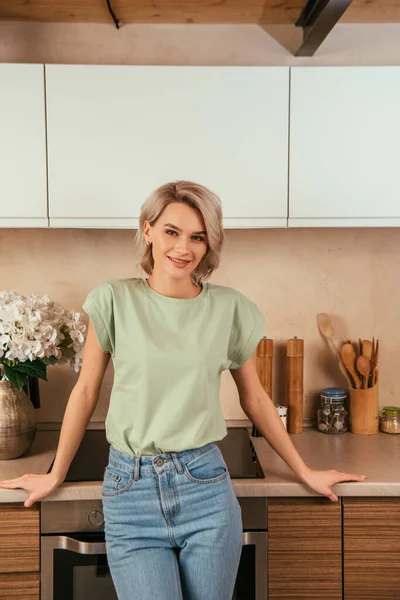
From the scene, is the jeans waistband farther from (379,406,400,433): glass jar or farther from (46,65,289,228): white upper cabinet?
(379,406,400,433): glass jar

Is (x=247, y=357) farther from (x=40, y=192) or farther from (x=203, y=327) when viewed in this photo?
(x=40, y=192)

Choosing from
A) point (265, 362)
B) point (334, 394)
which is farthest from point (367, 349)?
point (265, 362)

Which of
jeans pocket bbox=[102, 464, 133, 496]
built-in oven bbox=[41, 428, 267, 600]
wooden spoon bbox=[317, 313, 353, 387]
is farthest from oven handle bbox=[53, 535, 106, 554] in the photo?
wooden spoon bbox=[317, 313, 353, 387]

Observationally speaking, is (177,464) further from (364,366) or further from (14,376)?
(364,366)

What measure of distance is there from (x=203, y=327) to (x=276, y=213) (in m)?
0.50

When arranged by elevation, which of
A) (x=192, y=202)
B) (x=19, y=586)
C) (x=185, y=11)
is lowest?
(x=19, y=586)

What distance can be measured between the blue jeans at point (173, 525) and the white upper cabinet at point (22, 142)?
81cm

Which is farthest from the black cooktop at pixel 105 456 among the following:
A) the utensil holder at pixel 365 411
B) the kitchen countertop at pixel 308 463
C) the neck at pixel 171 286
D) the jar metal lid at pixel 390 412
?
the neck at pixel 171 286

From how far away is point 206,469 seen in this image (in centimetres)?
156

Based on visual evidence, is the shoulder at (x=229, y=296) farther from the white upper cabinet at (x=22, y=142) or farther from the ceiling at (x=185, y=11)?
the ceiling at (x=185, y=11)

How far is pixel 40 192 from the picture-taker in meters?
1.89

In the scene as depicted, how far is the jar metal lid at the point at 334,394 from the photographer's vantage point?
7.34 feet

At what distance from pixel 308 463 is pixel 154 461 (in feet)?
1.90

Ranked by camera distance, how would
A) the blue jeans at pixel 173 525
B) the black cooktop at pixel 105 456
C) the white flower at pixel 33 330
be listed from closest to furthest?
the blue jeans at pixel 173 525
the white flower at pixel 33 330
the black cooktop at pixel 105 456
